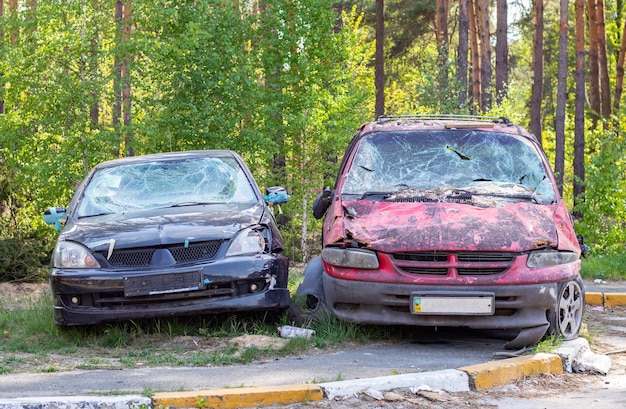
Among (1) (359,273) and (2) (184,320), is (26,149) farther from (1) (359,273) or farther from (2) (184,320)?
(1) (359,273)

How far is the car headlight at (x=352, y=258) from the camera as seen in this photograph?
7.29 m

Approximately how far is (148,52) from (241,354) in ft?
39.0


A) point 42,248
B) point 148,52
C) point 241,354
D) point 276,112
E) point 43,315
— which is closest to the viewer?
point 241,354

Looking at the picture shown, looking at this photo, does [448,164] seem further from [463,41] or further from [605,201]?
[463,41]

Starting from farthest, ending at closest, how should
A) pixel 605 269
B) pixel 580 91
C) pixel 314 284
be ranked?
1. pixel 580 91
2. pixel 605 269
3. pixel 314 284

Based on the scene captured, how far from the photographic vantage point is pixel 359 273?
24.1ft

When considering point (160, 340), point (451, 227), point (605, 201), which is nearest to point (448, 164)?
point (451, 227)

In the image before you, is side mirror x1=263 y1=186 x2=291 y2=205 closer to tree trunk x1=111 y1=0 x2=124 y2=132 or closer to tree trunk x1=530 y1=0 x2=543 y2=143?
tree trunk x1=111 y1=0 x2=124 y2=132

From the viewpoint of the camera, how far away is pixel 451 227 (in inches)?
288

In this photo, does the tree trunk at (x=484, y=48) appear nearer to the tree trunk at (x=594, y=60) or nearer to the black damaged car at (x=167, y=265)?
the tree trunk at (x=594, y=60)

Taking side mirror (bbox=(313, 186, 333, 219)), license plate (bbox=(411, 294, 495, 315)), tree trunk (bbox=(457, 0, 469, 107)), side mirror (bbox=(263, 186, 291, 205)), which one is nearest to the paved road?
license plate (bbox=(411, 294, 495, 315))

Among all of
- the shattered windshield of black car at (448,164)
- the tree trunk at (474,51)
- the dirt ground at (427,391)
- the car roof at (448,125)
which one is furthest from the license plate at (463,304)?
the tree trunk at (474,51)

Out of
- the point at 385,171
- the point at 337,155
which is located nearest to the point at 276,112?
the point at 337,155

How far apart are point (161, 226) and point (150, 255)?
0.32 metres
